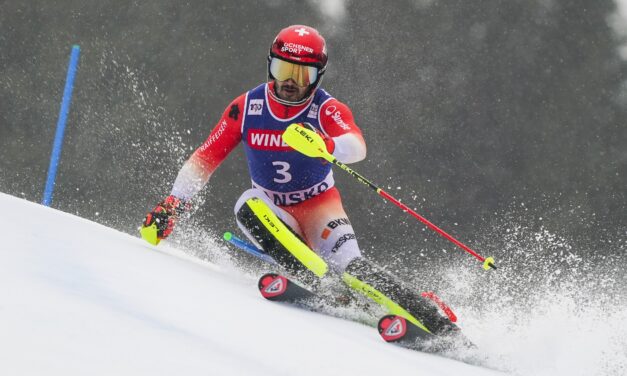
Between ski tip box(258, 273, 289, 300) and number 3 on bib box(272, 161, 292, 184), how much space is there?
769 mm

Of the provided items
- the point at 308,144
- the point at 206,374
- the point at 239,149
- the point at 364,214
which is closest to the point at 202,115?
the point at 239,149

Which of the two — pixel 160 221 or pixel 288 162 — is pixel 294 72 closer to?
pixel 288 162

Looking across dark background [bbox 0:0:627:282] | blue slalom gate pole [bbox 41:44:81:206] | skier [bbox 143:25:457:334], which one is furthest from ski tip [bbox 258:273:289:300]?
dark background [bbox 0:0:627:282]

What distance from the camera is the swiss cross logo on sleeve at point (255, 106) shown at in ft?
10.7

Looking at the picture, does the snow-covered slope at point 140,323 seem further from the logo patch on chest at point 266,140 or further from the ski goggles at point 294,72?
the ski goggles at point 294,72

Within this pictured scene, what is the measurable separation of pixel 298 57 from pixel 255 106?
1.11 ft

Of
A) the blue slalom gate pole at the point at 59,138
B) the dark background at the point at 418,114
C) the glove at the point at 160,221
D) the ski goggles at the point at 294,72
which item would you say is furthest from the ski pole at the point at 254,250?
the dark background at the point at 418,114

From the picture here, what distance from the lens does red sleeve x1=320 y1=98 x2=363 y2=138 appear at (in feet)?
10.3

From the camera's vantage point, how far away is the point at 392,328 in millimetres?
2383

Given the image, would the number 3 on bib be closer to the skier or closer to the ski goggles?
the skier

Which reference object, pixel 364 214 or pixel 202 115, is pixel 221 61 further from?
pixel 364 214

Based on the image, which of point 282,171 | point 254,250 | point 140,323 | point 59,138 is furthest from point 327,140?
point 59,138

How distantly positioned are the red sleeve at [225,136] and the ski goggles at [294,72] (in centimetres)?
25

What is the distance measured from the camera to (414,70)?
21.1 ft
